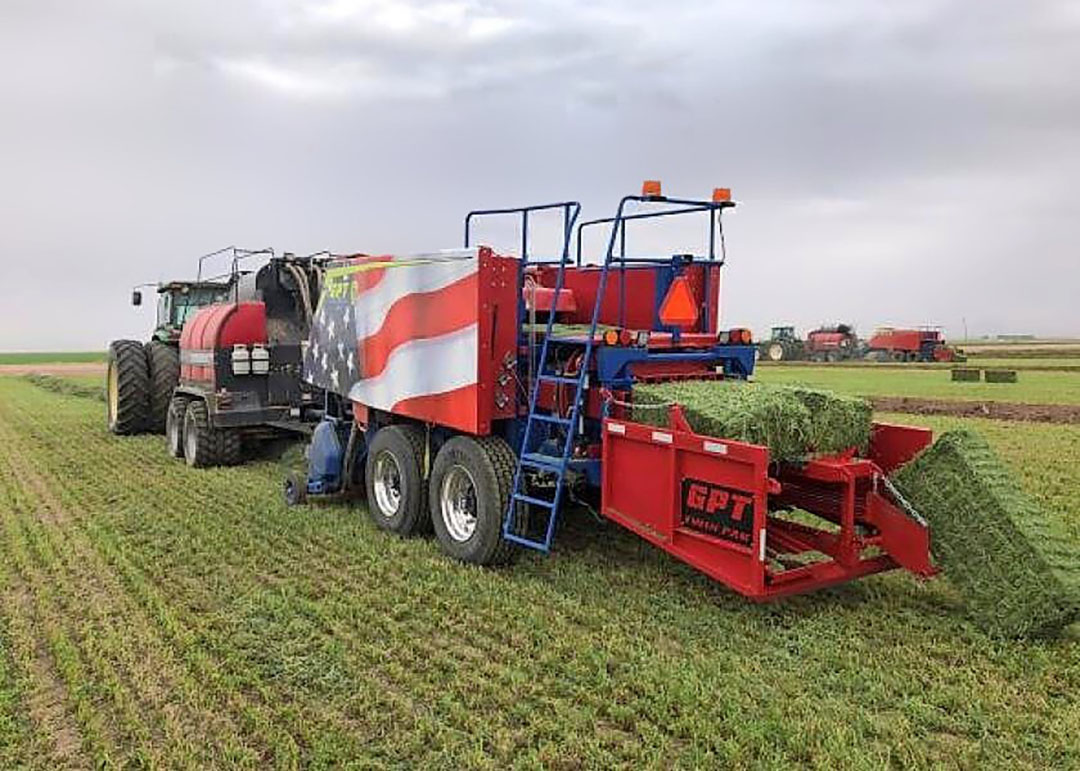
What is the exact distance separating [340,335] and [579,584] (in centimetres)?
393

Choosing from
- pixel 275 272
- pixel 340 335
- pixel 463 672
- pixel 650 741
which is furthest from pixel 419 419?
pixel 275 272

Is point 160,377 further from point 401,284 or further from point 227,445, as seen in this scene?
point 401,284

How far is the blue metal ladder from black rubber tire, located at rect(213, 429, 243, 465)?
5.94m

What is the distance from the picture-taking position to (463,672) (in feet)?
15.4

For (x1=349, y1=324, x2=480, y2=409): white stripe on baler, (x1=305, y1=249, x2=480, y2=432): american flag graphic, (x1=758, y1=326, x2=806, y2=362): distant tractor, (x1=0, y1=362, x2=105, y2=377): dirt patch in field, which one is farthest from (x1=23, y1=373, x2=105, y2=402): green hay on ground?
(x1=758, y1=326, x2=806, y2=362): distant tractor

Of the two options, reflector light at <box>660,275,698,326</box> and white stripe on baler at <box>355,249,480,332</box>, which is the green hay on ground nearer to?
white stripe on baler at <box>355,249,480,332</box>

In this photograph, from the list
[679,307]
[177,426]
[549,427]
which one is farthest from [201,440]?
[679,307]

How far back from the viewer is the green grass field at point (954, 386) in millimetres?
23092

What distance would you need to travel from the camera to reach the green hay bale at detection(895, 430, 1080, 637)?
190 inches

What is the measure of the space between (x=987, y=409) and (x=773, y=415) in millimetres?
16285

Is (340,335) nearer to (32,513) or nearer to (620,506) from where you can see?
(32,513)

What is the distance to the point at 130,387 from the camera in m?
14.4

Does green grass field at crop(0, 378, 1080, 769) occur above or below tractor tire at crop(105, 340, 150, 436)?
below

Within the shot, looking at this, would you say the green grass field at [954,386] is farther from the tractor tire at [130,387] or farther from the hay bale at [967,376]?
the tractor tire at [130,387]
